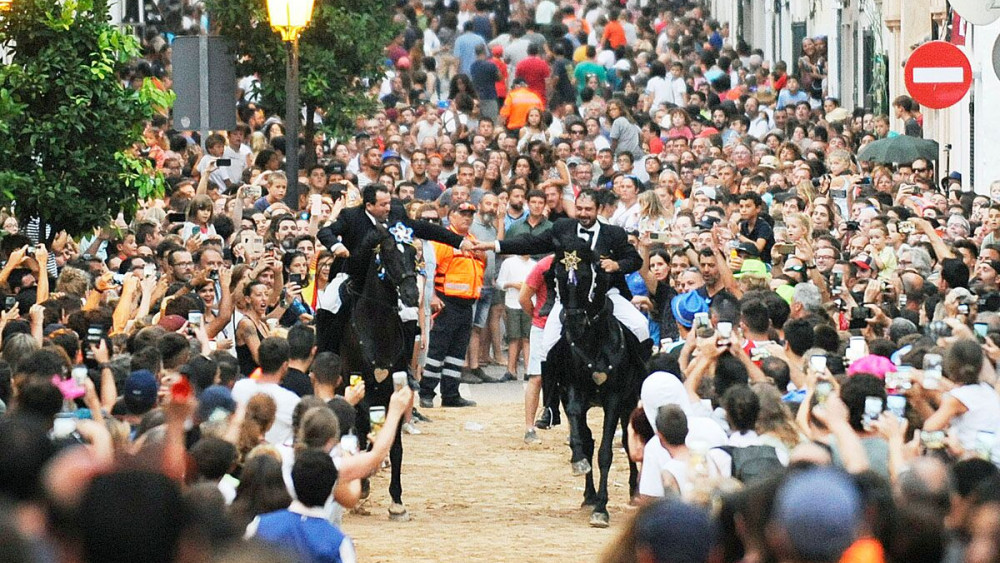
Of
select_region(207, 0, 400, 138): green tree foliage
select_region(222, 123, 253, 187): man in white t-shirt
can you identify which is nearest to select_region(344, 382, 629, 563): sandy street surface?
select_region(207, 0, 400, 138): green tree foliage

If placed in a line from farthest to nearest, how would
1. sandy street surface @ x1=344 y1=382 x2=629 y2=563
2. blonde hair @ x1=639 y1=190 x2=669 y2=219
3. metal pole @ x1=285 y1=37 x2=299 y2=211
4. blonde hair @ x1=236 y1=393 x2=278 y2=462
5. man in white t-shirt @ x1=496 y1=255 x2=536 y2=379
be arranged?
1. blonde hair @ x1=639 y1=190 x2=669 y2=219
2. man in white t-shirt @ x1=496 y1=255 x2=536 y2=379
3. metal pole @ x1=285 y1=37 x2=299 y2=211
4. sandy street surface @ x1=344 y1=382 x2=629 y2=563
5. blonde hair @ x1=236 y1=393 x2=278 y2=462

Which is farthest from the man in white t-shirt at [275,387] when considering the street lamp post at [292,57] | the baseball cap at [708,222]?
the street lamp post at [292,57]

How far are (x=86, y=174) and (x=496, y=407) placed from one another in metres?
4.72

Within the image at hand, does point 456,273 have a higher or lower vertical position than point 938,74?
lower

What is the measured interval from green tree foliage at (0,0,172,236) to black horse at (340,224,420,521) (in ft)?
9.39

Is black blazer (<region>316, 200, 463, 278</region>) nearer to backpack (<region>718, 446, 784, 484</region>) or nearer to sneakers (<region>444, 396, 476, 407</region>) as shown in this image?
sneakers (<region>444, 396, 476, 407</region>)

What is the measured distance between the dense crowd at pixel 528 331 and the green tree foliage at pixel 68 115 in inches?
17.8

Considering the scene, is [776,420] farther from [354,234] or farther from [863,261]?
[863,261]

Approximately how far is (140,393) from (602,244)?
192 inches

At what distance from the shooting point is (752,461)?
9336 mm

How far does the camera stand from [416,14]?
40688mm

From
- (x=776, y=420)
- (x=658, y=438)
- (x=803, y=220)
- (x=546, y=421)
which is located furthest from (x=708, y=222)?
(x=776, y=420)

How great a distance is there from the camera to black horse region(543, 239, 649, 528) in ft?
45.9

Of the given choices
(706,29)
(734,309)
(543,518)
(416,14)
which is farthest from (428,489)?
(706,29)
